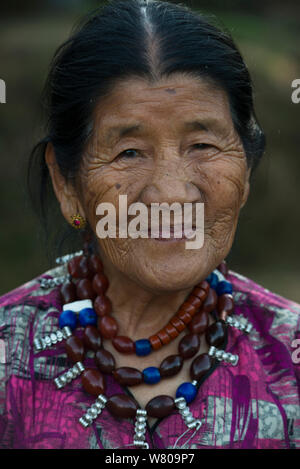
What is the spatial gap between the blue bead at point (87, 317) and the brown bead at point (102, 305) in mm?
30

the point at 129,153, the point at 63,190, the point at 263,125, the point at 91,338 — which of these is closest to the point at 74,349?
the point at 91,338

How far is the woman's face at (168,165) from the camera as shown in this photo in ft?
7.04

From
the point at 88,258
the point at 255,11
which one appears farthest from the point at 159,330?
the point at 255,11

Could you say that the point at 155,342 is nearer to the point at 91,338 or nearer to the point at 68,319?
the point at 91,338

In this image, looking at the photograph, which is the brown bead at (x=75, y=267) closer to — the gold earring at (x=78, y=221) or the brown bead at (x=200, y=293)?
the gold earring at (x=78, y=221)

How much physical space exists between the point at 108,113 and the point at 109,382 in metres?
1.04

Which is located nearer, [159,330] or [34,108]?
[159,330]

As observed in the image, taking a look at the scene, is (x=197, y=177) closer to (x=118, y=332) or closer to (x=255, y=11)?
(x=118, y=332)

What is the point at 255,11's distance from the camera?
9.95 metres

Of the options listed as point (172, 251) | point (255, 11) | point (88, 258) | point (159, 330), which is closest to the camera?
point (172, 251)

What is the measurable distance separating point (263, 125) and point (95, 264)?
20.1ft

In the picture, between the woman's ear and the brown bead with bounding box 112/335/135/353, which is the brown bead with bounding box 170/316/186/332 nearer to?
the brown bead with bounding box 112/335/135/353

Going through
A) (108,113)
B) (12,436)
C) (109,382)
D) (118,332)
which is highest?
(108,113)

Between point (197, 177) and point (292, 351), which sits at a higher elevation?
point (197, 177)
